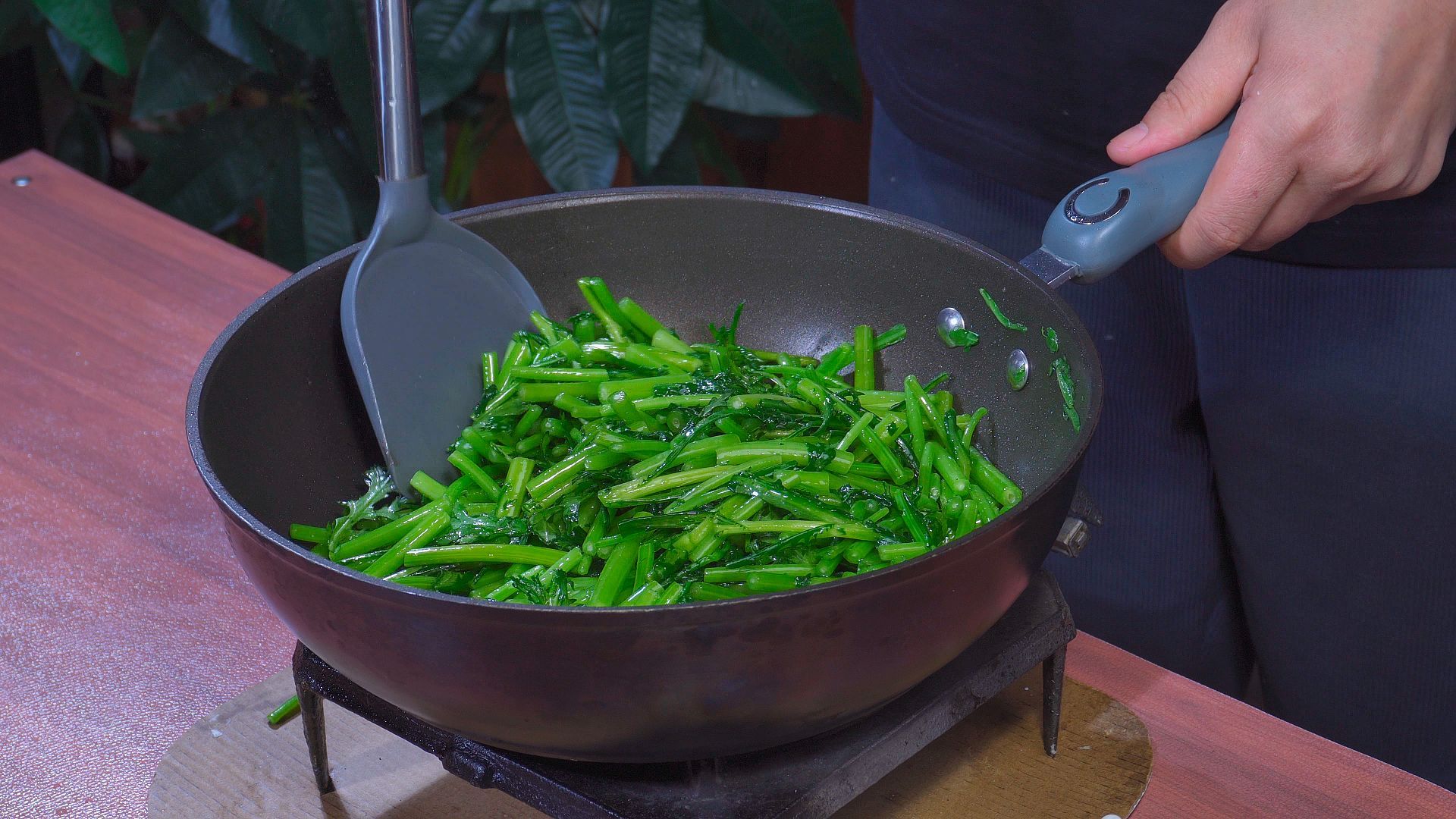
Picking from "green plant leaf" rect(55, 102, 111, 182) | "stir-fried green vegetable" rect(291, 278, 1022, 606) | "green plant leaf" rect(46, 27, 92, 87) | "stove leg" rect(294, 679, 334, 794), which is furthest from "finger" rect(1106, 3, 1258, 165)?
"green plant leaf" rect(55, 102, 111, 182)

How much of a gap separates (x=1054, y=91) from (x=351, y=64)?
56.0 inches

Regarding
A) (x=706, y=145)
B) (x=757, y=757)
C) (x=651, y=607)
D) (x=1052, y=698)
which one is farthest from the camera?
(x=706, y=145)

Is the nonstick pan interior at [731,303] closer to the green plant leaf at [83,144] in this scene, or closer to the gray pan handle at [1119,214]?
the gray pan handle at [1119,214]

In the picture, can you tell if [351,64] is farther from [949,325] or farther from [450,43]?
[949,325]

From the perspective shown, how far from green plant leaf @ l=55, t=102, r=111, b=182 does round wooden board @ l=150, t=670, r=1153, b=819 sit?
2.02 m

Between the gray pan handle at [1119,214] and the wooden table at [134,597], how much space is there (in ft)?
1.16

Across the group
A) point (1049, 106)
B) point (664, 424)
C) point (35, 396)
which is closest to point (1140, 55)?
point (1049, 106)

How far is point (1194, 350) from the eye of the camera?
1416 mm

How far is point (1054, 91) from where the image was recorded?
4.32 feet

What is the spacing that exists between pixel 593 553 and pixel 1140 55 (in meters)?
0.77

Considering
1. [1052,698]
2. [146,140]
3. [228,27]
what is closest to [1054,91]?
[1052,698]

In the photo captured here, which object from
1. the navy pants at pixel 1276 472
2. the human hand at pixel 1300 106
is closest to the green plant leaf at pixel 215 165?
the navy pants at pixel 1276 472

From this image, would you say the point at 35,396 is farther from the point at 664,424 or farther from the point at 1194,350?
the point at 1194,350

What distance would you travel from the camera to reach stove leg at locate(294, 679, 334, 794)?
894 millimetres
